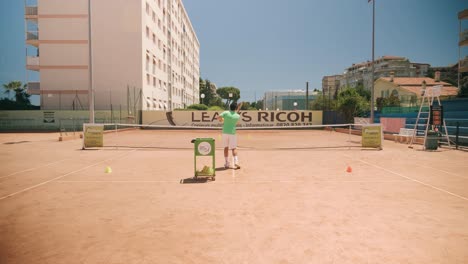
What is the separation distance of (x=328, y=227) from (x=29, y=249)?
4.05 m

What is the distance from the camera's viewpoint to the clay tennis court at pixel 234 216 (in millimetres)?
3584

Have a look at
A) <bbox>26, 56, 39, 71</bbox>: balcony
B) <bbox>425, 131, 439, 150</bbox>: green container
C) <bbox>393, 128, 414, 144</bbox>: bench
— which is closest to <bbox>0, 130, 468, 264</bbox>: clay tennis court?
<bbox>425, 131, 439, 150</bbox>: green container

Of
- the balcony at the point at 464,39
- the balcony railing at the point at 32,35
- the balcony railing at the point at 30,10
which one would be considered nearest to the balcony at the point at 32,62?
the balcony railing at the point at 32,35

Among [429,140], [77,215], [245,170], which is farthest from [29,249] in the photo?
[429,140]

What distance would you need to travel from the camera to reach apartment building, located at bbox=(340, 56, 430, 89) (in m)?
105

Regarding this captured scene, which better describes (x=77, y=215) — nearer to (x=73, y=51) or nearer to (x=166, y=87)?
(x=73, y=51)

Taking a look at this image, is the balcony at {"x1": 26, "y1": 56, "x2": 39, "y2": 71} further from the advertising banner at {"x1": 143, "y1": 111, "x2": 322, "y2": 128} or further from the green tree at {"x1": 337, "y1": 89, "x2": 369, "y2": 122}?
the green tree at {"x1": 337, "y1": 89, "x2": 369, "y2": 122}

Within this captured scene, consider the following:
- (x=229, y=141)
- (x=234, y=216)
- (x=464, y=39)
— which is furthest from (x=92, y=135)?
(x=464, y=39)

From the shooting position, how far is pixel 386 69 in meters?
107

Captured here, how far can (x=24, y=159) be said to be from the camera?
11.6 metres

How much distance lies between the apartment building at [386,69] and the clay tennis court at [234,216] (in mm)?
98242

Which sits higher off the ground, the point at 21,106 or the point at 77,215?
the point at 21,106

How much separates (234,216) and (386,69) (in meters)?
118

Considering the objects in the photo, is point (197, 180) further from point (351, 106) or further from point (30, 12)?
point (30, 12)
